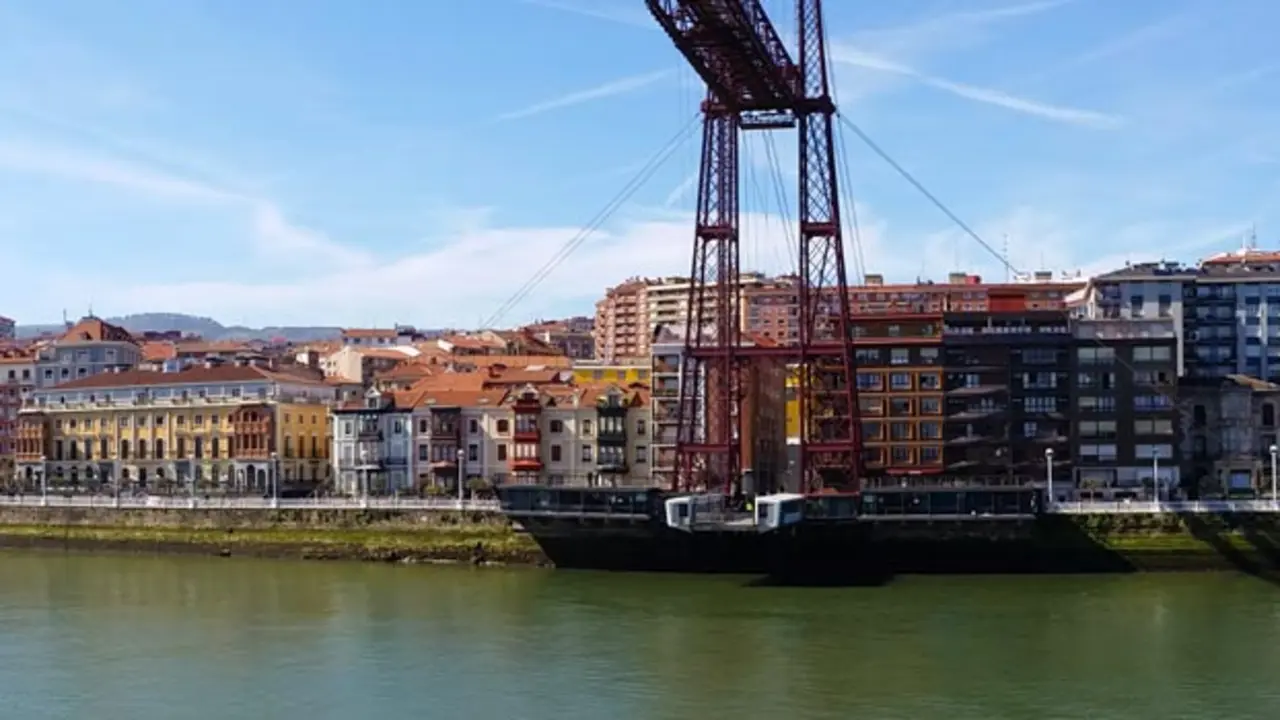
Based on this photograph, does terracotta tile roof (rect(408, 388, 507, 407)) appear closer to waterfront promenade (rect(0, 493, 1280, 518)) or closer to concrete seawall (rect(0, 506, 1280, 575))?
waterfront promenade (rect(0, 493, 1280, 518))

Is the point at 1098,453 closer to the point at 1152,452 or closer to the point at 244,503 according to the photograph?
the point at 1152,452

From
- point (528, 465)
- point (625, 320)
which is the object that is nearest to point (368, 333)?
point (625, 320)

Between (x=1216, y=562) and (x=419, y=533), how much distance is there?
22.6m

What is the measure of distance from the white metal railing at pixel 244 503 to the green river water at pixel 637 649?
5.20 meters

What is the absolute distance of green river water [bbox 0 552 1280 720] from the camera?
23562 mm

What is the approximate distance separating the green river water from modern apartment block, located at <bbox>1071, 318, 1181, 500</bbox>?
1006cm

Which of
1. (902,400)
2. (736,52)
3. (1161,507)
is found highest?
(736,52)

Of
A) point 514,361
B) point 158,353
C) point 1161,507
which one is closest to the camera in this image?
point 1161,507

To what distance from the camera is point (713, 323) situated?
5794 centimetres

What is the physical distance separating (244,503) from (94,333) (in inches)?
1335

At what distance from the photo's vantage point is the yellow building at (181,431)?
5962 cm

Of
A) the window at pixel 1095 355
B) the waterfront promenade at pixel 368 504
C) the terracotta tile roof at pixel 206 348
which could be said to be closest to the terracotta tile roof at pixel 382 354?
the terracotta tile roof at pixel 206 348

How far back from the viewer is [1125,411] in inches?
1884

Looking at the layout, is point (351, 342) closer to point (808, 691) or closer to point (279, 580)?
point (279, 580)
